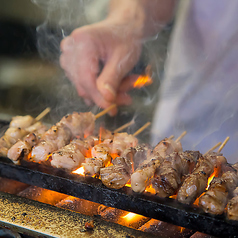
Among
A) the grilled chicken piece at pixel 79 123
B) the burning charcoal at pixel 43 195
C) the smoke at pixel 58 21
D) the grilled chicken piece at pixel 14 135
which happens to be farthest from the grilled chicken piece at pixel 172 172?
the smoke at pixel 58 21

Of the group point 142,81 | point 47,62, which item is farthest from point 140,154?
point 47,62

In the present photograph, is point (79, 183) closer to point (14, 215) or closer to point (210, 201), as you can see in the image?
point (14, 215)

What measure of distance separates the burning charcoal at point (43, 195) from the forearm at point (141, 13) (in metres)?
2.22

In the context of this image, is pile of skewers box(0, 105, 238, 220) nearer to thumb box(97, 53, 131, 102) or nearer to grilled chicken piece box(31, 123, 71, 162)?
grilled chicken piece box(31, 123, 71, 162)

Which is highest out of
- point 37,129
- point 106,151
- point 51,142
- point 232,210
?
point 37,129

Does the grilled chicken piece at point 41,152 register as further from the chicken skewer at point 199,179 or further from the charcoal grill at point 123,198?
the chicken skewer at point 199,179

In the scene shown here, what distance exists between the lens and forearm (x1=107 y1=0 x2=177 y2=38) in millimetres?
3713

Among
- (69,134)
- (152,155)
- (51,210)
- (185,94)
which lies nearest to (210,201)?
(152,155)

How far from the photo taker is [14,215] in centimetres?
219

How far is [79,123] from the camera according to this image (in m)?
3.07

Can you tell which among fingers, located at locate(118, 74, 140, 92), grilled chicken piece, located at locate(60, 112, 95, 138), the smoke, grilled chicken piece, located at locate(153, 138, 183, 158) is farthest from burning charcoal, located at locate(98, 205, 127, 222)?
the smoke

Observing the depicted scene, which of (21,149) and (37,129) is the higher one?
(37,129)

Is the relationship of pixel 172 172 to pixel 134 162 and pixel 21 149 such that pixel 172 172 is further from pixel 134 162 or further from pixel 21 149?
pixel 21 149

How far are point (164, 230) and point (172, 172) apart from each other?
47 cm
